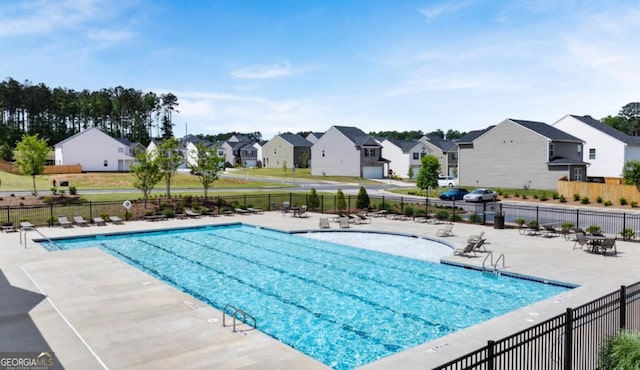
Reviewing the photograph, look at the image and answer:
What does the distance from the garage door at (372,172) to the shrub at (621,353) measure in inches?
2984

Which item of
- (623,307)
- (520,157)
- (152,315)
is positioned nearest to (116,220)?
(152,315)

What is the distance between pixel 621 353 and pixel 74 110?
139443 millimetres

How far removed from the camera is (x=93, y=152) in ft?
264

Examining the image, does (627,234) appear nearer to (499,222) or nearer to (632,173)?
(499,222)

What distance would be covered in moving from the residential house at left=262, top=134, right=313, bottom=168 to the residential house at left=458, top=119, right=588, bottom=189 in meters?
46.8

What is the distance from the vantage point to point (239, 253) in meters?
23.4

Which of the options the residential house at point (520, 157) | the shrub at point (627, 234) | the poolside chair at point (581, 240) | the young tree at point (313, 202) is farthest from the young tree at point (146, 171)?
the residential house at point (520, 157)

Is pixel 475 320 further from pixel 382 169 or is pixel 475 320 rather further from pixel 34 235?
pixel 382 169

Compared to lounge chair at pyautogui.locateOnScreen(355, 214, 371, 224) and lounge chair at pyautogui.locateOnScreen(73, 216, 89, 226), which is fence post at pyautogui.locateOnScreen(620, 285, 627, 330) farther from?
lounge chair at pyautogui.locateOnScreen(73, 216, 89, 226)

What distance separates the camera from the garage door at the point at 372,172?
85.0 meters

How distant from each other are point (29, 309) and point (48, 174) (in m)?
63.6

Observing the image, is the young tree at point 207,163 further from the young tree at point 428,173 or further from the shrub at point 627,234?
the shrub at point 627,234

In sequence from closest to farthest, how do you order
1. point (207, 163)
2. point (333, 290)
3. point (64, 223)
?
1. point (333, 290)
2. point (64, 223)
3. point (207, 163)

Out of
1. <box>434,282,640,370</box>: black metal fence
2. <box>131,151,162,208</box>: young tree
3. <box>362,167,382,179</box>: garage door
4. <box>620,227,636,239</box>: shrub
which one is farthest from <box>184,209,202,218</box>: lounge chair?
<box>362,167,382,179</box>: garage door
